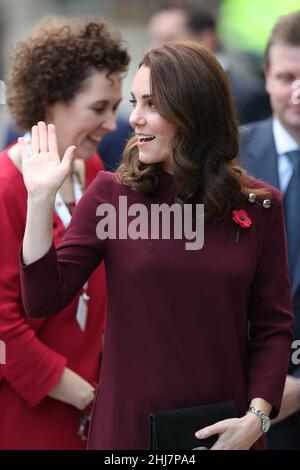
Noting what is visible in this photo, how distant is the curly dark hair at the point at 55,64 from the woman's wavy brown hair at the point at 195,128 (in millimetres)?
856

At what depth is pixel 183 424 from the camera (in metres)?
2.89

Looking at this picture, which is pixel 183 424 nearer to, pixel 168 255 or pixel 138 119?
pixel 168 255

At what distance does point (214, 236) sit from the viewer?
2975 millimetres

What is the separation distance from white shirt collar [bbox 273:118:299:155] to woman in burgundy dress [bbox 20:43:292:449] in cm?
92

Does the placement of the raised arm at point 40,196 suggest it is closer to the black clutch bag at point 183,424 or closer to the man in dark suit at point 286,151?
the black clutch bag at point 183,424

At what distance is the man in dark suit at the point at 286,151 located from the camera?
381cm

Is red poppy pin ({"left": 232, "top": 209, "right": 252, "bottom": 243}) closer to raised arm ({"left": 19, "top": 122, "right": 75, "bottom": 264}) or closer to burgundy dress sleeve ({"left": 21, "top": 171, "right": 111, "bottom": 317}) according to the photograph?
burgundy dress sleeve ({"left": 21, "top": 171, "right": 111, "bottom": 317})

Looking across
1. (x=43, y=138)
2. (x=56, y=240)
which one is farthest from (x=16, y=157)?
(x=43, y=138)

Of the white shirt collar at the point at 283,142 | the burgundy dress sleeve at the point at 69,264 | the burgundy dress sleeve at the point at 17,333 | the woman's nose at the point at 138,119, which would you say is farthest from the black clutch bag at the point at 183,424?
the white shirt collar at the point at 283,142

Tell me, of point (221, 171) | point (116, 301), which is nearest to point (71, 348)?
point (116, 301)

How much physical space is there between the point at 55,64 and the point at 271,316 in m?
1.38

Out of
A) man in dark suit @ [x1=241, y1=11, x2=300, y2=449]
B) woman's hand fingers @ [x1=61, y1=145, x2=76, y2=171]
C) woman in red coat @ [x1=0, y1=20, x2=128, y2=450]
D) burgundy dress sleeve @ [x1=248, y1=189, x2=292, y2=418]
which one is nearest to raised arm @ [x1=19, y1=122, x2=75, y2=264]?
woman's hand fingers @ [x1=61, y1=145, x2=76, y2=171]

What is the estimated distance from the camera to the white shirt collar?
3.97 metres

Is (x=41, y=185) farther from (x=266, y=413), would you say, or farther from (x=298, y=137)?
(x=298, y=137)
